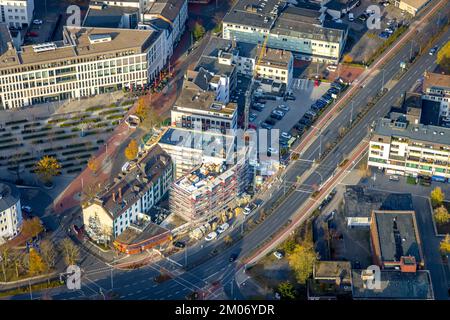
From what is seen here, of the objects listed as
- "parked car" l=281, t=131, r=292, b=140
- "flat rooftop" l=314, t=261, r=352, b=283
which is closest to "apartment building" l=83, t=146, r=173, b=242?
"parked car" l=281, t=131, r=292, b=140

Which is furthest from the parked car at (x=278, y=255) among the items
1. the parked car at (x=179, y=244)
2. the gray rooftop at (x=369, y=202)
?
the parked car at (x=179, y=244)

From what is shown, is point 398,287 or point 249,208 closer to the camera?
point 398,287

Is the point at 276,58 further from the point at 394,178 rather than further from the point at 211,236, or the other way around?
the point at 211,236

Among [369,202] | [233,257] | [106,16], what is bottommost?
[233,257]

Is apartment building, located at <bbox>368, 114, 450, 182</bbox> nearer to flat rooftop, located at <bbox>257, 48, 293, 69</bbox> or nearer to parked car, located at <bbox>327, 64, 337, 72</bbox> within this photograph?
flat rooftop, located at <bbox>257, 48, 293, 69</bbox>

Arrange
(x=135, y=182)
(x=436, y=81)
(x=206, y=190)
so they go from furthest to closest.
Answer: (x=436, y=81), (x=135, y=182), (x=206, y=190)

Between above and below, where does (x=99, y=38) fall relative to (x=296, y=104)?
above

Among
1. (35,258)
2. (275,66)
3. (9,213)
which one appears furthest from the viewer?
(275,66)

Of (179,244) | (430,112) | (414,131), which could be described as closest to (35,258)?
(179,244)

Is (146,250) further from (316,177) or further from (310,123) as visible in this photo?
(310,123)

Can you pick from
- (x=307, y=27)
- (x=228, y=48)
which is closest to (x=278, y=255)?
(x=228, y=48)
